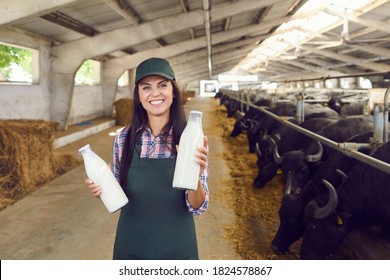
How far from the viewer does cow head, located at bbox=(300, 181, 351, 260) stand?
10.8ft

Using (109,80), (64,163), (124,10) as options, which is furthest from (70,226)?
(109,80)

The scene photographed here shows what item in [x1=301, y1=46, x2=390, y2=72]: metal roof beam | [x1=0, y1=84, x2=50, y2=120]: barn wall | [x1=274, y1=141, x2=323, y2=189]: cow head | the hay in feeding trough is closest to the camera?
[x1=274, y1=141, x2=323, y2=189]: cow head

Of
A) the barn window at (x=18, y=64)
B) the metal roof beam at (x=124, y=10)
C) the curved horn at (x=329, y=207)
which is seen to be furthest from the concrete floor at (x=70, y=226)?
the barn window at (x=18, y=64)

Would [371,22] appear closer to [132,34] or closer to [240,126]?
[240,126]

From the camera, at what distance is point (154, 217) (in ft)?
6.11

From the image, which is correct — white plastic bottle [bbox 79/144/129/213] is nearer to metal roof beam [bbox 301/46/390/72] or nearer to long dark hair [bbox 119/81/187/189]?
long dark hair [bbox 119/81/187/189]

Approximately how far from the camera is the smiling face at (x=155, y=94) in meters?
1.80

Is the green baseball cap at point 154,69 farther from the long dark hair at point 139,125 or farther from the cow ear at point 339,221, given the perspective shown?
the cow ear at point 339,221

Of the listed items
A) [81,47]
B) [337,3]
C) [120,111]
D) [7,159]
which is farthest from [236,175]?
[337,3]

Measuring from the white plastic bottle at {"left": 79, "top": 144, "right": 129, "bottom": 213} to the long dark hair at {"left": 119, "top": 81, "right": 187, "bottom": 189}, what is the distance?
103 millimetres

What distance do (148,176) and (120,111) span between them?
12143mm

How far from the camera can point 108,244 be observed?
3750 mm

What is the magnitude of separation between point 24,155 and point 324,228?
4.37 metres

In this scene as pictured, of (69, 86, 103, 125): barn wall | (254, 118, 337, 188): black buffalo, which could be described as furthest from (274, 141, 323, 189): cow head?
(69, 86, 103, 125): barn wall
